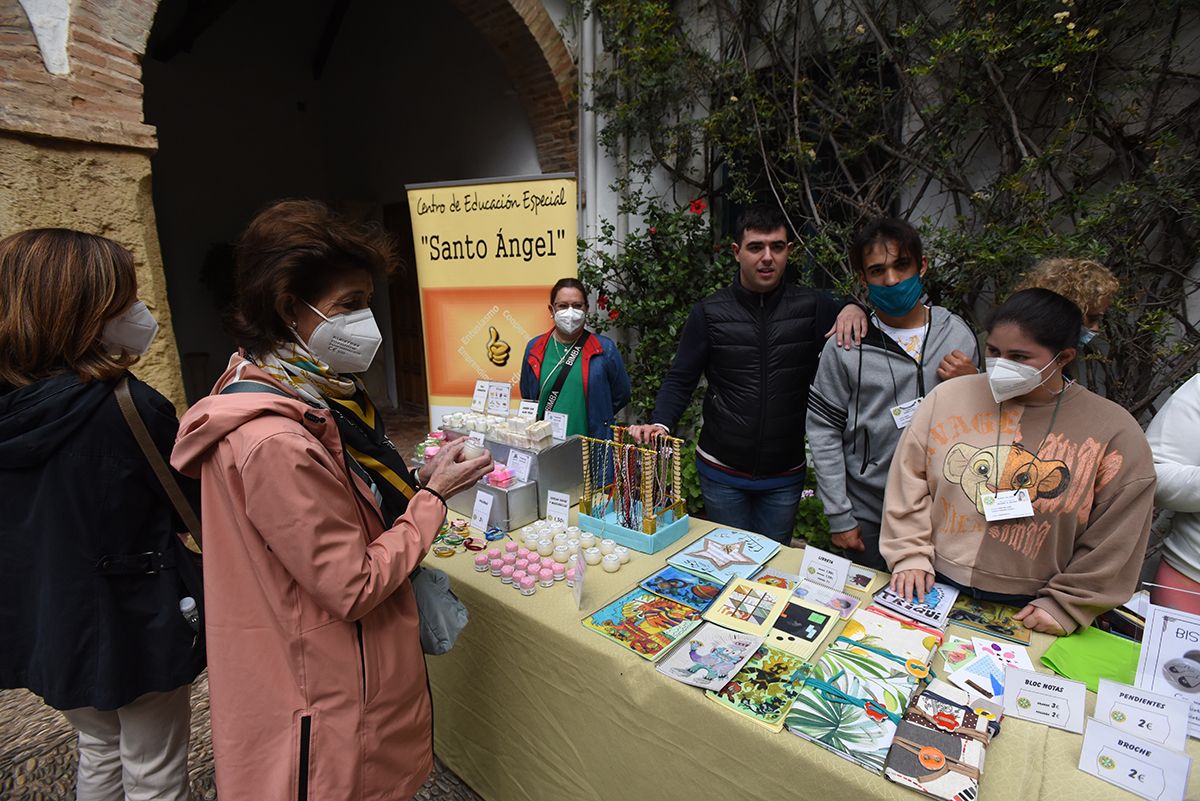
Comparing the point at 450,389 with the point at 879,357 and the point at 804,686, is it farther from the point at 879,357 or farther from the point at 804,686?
the point at 804,686

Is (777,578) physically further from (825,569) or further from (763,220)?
(763,220)

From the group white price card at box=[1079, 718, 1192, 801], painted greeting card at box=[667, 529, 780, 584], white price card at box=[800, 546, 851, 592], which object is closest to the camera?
white price card at box=[1079, 718, 1192, 801]

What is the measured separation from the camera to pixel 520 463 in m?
2.13

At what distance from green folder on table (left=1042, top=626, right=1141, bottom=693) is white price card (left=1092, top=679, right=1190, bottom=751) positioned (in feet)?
0.59

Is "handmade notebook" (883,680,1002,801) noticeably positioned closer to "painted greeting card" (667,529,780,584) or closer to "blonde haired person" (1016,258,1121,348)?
"painted greeting card" (667,529,780,584)

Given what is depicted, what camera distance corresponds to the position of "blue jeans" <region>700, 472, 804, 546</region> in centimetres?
233

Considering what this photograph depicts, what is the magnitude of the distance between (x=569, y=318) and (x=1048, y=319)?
1850mm

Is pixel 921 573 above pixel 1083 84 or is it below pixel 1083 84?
below

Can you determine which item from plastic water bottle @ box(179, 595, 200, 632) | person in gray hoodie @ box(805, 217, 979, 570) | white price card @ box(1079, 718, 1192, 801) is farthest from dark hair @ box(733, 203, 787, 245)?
plastic water bottle @ box(179, 595, 200, 632)

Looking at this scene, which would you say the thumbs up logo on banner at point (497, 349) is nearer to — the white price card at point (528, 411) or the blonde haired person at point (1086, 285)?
the white price card at point (528, 411)

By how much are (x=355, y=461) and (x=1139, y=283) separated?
12.5 ft

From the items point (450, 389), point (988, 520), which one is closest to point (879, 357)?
point (988, 520)

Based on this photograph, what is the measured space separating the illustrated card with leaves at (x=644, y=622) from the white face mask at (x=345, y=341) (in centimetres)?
89

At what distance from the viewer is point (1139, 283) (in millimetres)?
2865
